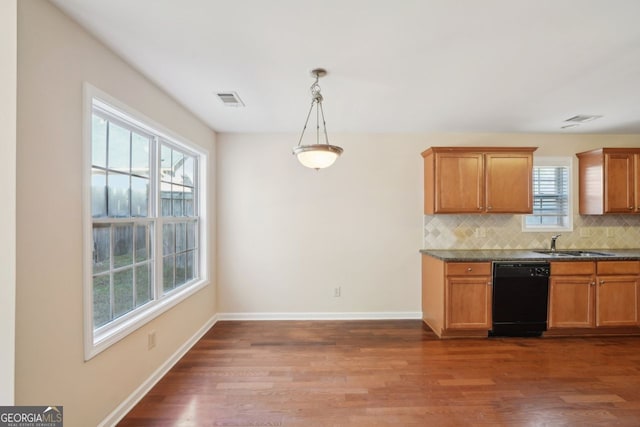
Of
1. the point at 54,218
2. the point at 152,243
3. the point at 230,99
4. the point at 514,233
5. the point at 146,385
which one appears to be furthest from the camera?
the point at 514,233

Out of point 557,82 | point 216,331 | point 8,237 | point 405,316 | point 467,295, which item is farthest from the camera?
point 405,316

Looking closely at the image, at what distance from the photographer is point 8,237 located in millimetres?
1360

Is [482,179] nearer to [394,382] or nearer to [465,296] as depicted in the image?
[465,296]

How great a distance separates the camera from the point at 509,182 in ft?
12.1

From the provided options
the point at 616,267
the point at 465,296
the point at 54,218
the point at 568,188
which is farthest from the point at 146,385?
the point at 568,188

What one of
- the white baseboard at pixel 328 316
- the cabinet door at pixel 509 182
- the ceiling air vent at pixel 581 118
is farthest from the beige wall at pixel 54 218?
the ceiling air vent at pixel 581 118

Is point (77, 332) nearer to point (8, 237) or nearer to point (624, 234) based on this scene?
point (8, 237)

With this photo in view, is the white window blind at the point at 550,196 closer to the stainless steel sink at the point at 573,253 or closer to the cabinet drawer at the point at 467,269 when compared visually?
the stainless steel sink at the point at 573,253

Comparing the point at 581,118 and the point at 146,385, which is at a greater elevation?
the point at 581,118

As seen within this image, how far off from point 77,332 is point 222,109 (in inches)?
90.5

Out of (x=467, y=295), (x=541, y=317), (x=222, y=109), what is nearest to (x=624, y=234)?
(x=541, y=317)

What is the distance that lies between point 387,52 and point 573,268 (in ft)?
10.6

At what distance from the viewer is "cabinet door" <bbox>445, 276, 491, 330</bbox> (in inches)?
131

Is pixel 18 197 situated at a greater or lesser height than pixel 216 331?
greater
